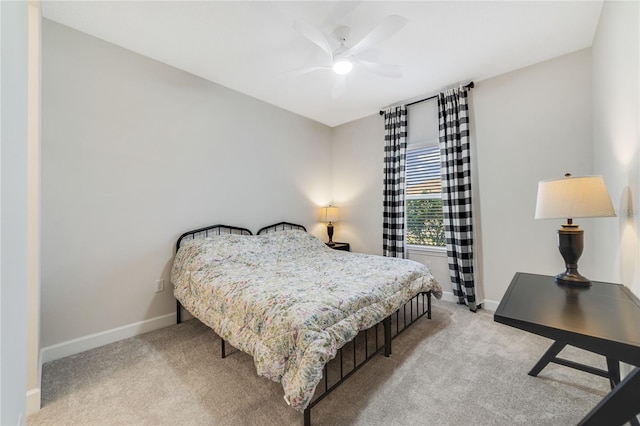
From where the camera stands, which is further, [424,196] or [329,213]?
[329,213]

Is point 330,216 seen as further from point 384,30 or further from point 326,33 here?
point 384,30

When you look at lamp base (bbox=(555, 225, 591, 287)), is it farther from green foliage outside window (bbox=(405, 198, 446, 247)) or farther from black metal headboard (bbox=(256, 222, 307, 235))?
black metal headboard (bbox=(256, 222, 307, 235))

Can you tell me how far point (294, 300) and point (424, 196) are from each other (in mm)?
2711

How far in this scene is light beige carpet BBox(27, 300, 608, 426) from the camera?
150 cm

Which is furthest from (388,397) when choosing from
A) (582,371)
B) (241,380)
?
(582,371)

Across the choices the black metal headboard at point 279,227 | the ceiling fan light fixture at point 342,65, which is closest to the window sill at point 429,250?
the black metal headboard at point 279,227

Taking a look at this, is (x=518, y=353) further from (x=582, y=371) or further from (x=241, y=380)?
(x=241, y=380)

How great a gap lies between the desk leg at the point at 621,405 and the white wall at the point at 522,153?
228 cm

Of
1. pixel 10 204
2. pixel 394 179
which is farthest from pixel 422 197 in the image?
pixel 10 204

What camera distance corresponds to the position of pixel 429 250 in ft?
11.7

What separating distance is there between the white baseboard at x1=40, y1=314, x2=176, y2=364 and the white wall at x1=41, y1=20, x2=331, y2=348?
0.11 feet

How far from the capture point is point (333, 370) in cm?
196

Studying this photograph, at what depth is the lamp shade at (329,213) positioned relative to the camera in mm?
4359

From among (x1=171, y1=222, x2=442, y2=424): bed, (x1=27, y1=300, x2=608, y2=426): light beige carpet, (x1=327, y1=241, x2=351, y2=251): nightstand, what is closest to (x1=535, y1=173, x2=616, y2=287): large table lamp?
(x1=27, y1=300, x2=608, y2=426): light beige carpet
